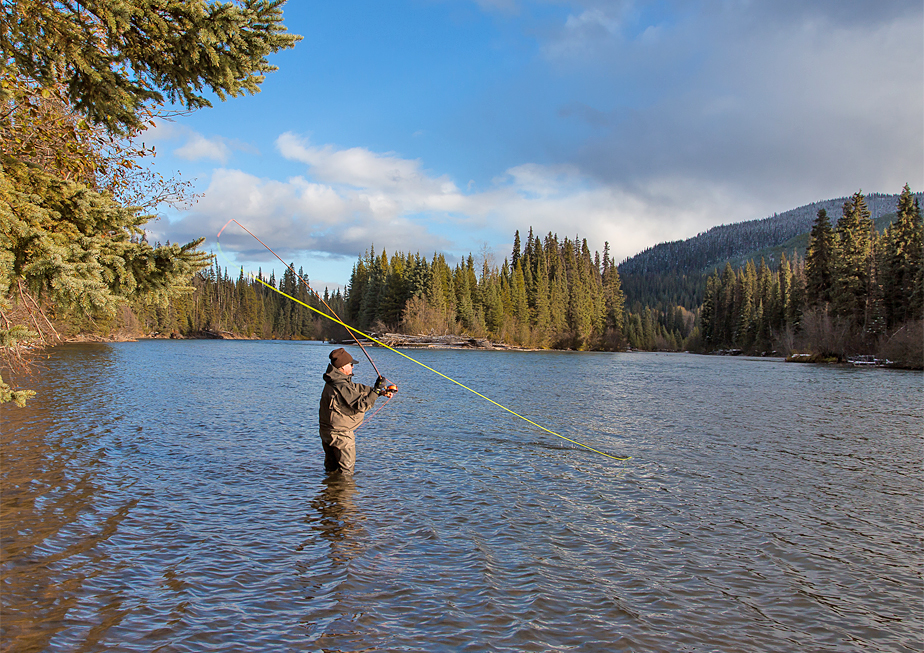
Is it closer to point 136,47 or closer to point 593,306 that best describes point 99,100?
point 136,47

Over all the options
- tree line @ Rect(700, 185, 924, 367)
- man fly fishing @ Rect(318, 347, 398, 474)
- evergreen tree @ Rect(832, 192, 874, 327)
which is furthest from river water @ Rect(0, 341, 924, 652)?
evergreen tree @ Rect(832, 192, 874, 327)

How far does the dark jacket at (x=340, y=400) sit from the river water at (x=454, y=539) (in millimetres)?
1291

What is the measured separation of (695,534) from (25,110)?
1189cm

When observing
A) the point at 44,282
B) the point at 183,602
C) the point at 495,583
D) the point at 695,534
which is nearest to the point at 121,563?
the point at 183,602

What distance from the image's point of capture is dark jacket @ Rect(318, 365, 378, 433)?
10.0 m

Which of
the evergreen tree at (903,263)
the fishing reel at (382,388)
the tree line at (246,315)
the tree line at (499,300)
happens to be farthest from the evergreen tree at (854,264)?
the tree line at (246,315)

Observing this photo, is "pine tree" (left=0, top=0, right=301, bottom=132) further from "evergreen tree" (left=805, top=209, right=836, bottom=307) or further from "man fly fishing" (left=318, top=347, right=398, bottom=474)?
"evergreen tree" (left=805, top=209, right=836, bottom=307)

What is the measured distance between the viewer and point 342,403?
10.1 metres

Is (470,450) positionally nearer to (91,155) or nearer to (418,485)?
(418,485)

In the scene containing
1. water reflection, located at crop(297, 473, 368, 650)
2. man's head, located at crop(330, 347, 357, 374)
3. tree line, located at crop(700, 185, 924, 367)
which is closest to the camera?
water reflection, located at crop(297, 473, 368, 650)

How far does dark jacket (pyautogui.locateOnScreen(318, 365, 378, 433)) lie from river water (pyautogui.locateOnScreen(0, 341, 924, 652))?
129 centimetres

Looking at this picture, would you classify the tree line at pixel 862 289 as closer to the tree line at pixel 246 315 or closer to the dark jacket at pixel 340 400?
the dark jacket at pixel 340 400

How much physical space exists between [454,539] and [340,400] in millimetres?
3436

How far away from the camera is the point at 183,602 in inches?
233
